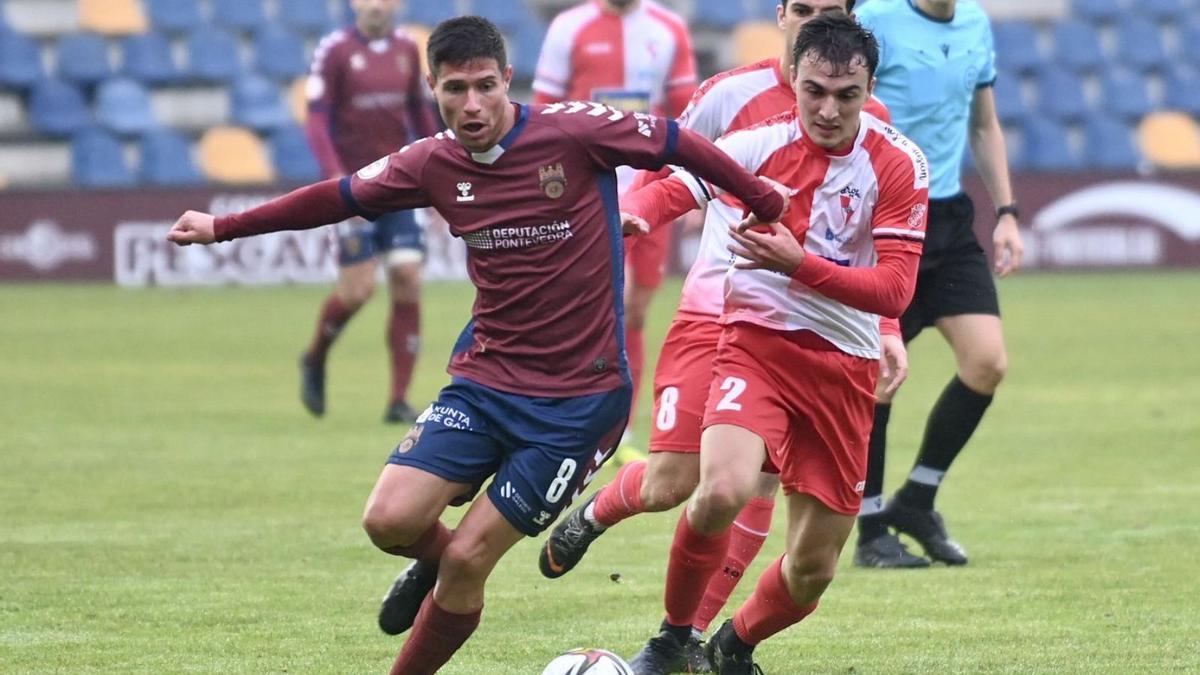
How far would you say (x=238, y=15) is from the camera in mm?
24578

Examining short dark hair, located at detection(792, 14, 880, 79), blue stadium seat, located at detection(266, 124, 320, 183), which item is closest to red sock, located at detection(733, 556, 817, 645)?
short dark hair, located at detection(792, 14, 880, 79)

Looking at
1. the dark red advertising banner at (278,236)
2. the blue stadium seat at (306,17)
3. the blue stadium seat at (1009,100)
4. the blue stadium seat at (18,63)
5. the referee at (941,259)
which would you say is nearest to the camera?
the referee at (941,259)

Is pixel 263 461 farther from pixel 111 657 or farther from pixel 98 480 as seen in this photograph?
pixel 111 657

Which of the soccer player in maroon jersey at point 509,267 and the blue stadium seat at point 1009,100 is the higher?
the soccer player in maroon jersey at point 509,267

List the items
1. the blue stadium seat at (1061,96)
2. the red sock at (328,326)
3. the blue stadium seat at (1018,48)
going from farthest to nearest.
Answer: the blue stadium seat at (1018,48) → the blue stadium seat at (1061,96) → the red sock at (328,326)

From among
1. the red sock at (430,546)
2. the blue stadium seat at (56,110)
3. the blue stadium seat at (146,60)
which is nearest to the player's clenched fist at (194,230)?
the red sock at (430,546)

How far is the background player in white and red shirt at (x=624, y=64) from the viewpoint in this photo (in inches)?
412

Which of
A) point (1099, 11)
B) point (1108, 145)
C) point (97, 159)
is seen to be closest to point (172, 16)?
point (97, 159)

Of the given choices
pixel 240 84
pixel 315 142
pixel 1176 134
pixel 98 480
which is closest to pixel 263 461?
pixel 98 480

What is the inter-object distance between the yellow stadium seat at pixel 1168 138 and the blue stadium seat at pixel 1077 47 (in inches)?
45.5

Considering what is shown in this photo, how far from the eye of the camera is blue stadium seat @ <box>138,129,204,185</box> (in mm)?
22516

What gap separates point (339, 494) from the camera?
905 cm

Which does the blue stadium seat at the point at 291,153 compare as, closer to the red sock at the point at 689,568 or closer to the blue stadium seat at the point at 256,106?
the blue stadium seat at the point at 256,106

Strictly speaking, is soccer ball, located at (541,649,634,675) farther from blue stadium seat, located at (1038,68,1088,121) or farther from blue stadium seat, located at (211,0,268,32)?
blue stadium seat, located at (1038,68,1088,121)
